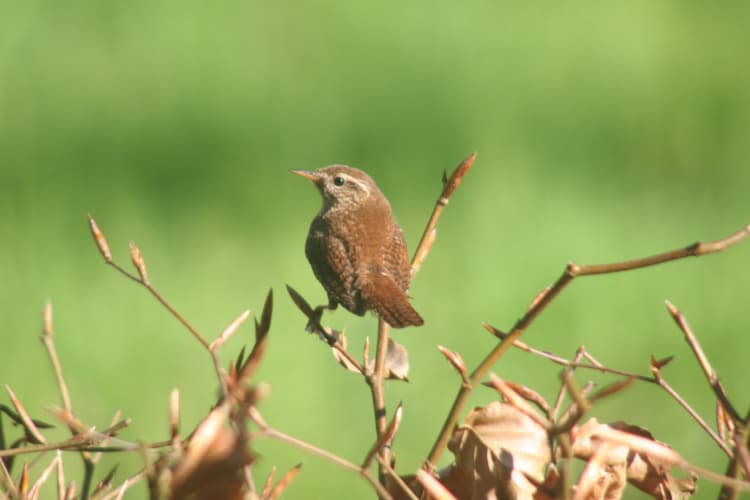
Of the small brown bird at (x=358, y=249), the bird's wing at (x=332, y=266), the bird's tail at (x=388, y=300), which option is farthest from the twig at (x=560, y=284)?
the bird's wing at (x=332, y=266)

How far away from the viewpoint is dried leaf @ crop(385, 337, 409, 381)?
1398mm

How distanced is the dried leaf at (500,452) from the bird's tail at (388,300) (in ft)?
2.55

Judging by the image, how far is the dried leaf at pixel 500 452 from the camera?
112 cm

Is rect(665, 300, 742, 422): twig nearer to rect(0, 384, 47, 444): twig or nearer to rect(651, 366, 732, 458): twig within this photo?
rect(651, 366, 732, 458): twig

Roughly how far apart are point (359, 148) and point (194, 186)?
60 cm

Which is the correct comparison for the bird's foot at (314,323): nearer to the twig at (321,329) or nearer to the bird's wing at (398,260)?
the twig at (321,329)

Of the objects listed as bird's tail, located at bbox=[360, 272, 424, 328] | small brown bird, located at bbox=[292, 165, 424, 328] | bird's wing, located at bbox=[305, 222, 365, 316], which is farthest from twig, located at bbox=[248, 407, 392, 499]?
bird's wing, located at bbox=[305, 222, 365, 316]

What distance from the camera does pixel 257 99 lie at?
4.67 meters

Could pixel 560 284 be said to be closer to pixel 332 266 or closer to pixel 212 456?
pixel 212 456

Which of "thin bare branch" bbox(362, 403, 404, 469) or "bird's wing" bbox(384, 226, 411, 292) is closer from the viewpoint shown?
"thin bare branch" bbox(362, 403, 404, 469)

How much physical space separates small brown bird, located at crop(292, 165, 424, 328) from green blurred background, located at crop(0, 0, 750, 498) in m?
0.89

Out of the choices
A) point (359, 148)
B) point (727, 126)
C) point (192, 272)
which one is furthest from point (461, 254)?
point (727, 126)

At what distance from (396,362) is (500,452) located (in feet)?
0.96

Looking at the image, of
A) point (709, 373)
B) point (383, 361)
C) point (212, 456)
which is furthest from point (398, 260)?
point (212, 456)
